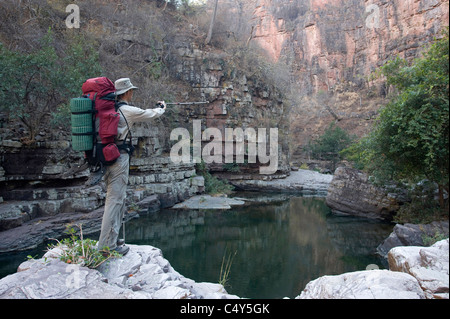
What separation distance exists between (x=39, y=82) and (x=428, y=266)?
32.4 ft

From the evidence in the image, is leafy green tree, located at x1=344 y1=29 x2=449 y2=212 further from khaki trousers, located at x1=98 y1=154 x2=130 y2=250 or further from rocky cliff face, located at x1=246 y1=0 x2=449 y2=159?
rocky cliff face, located at x1=246 y1=0 x2=449 y2=159

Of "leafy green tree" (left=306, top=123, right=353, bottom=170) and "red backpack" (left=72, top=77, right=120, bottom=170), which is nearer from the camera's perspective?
"red backpack" (left=72, top=77, right=120, bottom=170)

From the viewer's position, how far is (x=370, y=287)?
105 inches

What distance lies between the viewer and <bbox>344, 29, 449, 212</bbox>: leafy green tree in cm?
550

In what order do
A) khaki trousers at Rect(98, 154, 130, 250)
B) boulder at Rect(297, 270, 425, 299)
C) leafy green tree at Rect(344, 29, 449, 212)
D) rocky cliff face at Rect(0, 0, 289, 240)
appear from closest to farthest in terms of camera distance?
boulder at Rect(297, 270, 425, 299) < khaki trousers at Rect(98, 154, 130, 250) < leafy green tree at Rect(344, 29, 449, 212) < rocky cliff face at Rect(0, 0, 289, 240)

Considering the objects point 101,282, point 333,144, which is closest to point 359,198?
point 101,282

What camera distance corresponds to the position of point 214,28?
20.1m

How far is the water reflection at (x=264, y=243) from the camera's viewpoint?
6207 mm

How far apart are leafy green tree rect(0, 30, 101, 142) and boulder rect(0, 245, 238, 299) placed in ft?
20.8

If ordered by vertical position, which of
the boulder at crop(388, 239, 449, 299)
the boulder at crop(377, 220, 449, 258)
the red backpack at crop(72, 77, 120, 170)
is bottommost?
the boulder at crop(377, 220, 449, 258)

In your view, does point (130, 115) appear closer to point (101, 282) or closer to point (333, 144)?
point (101, 282)

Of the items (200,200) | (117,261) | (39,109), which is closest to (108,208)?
(117,261)

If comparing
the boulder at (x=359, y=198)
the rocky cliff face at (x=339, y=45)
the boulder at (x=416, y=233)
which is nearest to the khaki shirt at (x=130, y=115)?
the boulder at (x=416, y=233)

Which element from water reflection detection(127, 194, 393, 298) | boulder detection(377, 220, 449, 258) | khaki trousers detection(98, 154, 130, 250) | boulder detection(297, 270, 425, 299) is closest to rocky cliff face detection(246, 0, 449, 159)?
water reflection detection(127, 194, 393, 298)
